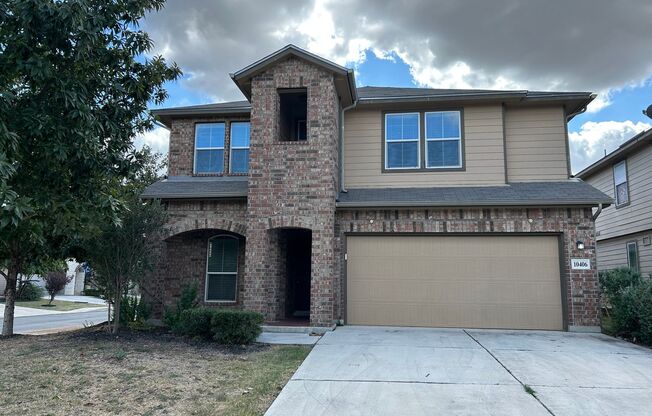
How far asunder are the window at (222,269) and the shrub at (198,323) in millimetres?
2586

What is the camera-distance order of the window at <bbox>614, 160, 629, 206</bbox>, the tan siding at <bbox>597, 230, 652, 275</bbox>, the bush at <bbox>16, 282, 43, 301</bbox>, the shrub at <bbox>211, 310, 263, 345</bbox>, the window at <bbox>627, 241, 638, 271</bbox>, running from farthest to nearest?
the bush at <bbox>16, 282, 43, 301</bbox>, the window at <bbox>614, 160, 629, 206</bbox>, the window at <bbox>627, 241, 638, 271</bbox>, the tan siding at <bbox>597, 230, 652, 275</bbox>, the shrub at <bbox>211, 310, 263, 345</bbox>

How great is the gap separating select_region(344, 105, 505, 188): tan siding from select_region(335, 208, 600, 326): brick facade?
1119 millimetres

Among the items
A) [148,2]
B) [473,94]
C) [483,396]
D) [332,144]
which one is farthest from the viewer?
[473,94]

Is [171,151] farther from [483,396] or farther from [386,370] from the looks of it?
[483,396]

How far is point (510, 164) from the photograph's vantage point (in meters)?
12.0

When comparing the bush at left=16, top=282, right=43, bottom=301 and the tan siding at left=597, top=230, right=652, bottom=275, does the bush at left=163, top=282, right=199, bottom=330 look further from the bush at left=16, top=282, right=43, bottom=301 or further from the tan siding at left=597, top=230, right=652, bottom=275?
the bush at left=16, top=282, right=43, bottom=301

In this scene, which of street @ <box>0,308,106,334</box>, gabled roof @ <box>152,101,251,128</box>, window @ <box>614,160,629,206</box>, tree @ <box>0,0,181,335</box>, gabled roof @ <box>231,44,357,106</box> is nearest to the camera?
tree @ <box>0,0,181,335</box>

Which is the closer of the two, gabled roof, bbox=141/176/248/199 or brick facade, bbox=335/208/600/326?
brick facade, bbox=335/208/600/326

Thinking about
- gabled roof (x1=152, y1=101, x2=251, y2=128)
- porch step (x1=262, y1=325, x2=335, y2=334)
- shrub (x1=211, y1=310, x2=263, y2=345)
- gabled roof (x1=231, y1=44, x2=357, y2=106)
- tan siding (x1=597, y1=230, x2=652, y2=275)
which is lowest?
porch step (x1=262, y1=325, x2=335, y2=334)

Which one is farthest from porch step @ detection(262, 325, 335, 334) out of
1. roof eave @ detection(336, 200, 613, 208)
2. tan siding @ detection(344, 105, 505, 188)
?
tan siding @ detection(344, 105, 505, 188)

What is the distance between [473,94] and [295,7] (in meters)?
5.43

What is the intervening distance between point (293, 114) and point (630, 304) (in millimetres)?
9135

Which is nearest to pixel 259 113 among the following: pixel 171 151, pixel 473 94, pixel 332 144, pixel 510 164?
pixel 332 144

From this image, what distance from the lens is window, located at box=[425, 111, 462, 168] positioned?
11.9 meters
